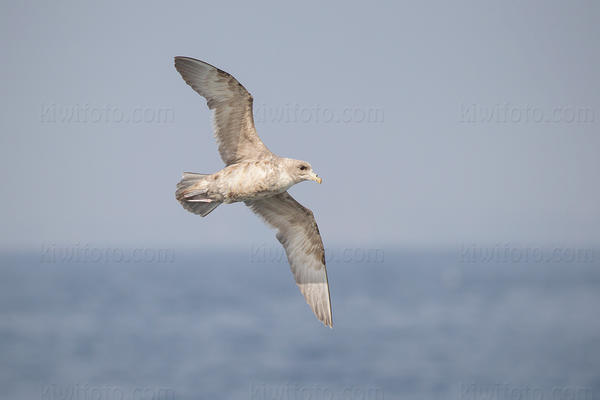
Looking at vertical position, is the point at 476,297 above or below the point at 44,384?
above

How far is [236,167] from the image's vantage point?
1062cm

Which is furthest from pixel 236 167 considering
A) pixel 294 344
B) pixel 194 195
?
pixel 294 344

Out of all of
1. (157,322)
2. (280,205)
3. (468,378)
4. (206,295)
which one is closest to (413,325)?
(468,378)

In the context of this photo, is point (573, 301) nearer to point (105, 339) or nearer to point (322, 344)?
point (322, 344)

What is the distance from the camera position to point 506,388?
53844mm

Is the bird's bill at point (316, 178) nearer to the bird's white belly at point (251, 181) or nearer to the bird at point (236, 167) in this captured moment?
the bird at point (236, 167)

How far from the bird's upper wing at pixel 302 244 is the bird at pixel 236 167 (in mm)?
19

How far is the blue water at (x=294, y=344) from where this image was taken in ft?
179

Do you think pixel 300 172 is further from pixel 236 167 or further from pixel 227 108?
pixel 227 108

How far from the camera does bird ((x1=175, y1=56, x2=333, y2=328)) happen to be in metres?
10.4

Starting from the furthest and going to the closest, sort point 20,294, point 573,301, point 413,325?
point 20,294 → point 573,301 → point 413,325

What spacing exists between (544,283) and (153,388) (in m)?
92.0

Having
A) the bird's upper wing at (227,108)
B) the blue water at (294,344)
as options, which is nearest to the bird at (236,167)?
the bird's upper wing at (227,108)

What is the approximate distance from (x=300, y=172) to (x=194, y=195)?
179 centimetres
